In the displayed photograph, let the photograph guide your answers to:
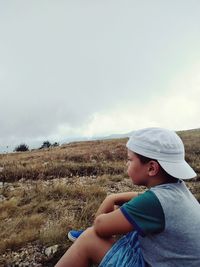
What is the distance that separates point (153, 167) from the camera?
8.40ft

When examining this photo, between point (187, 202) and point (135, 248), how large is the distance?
0.54 m

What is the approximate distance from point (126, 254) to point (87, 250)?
1.19 feet

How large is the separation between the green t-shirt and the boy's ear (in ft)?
0.71

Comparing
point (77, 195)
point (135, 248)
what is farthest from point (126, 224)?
point (77, 195)

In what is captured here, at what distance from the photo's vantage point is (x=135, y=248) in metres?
2.68

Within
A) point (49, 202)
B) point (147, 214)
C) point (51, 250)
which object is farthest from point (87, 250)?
point (49, 202)

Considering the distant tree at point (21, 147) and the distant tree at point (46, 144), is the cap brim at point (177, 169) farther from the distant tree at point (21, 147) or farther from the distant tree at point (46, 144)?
the distant tree at point (46, 144)

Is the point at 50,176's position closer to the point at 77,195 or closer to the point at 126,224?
the point at 77,195

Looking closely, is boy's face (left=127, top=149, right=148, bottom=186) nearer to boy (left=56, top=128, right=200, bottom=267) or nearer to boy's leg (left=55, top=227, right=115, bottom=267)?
boy (left=56, top=128, right=200, bottom=267)

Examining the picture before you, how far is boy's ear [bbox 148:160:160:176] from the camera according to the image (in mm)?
2543

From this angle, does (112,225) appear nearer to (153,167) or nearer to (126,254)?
(126,254)

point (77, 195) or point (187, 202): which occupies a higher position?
point (187, 202)

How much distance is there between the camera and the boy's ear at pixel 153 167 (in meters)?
2.54

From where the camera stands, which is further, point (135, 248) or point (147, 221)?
point (135, 248)
